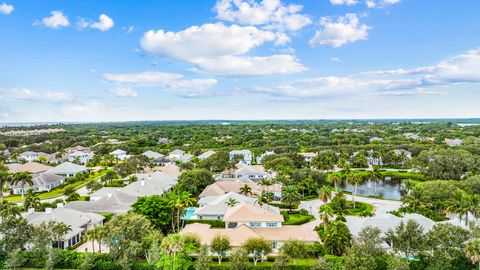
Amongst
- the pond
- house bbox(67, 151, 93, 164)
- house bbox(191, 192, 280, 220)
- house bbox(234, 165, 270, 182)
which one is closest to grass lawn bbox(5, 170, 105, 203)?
house bbox(191, 192, 280, 220)

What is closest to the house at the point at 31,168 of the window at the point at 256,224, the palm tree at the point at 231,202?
the palm tree at the point at 231,202

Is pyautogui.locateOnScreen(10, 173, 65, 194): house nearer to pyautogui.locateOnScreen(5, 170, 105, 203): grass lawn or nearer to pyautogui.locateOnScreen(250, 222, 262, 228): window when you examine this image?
pyautogui.locateOnScreen(5, 170, 105, 203): grass lawn

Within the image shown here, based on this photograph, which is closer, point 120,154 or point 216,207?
point 216,207

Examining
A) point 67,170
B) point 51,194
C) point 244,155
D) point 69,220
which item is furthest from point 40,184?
point 244,155

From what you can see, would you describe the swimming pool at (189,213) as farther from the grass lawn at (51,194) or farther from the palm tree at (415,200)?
the palm tree at (415,200)

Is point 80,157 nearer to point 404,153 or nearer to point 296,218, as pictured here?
point 296,218

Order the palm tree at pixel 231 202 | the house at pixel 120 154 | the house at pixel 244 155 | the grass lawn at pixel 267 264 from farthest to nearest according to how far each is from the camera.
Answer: the house at pixel 120 154, the house at pixel 244 155, the palm tree at pixel 231 202, the grass lawn at pixel 267 264
